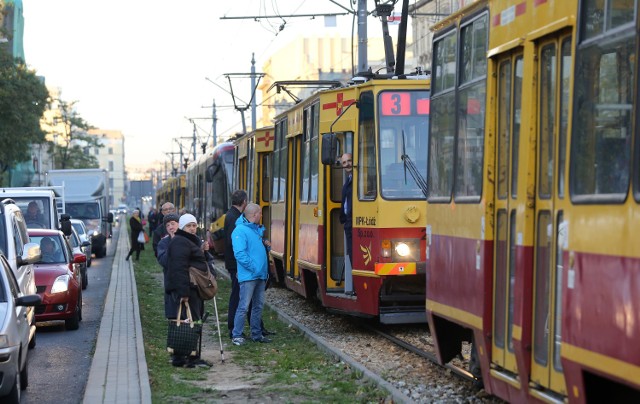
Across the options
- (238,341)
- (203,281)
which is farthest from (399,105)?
(203,281)

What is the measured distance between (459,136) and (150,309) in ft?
40.9

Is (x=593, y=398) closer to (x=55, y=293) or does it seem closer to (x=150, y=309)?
(x=55, y=293)

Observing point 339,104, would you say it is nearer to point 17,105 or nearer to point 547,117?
point 547,117

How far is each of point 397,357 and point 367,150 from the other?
276cm

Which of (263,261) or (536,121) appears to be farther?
(263,261)

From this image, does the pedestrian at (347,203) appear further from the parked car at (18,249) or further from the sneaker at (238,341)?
the parked car at (18,249)

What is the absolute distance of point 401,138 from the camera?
14484 millimetres

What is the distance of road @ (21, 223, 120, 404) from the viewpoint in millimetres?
11664

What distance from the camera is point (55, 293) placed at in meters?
17.3

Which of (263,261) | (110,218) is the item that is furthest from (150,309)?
(110,218)

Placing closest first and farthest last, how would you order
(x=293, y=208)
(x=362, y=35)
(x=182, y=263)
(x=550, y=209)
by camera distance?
(x=550, y=209) < (x=182, y=263) < (x=293, y=208) < (x=362, y=35)

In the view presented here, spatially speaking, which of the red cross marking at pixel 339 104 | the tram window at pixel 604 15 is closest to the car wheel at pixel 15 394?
→ the tram window at pixel 604 15

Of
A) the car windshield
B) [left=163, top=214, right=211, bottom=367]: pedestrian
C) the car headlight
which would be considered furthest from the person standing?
the car windshield

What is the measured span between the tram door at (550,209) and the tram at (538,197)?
0.04 feet
